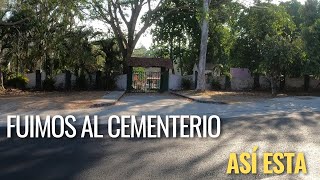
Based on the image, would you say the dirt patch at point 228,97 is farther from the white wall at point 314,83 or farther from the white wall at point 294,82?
the white wall at point 314,83

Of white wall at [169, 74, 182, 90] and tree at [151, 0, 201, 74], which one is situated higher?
tree at [151, 0, 201, 74]

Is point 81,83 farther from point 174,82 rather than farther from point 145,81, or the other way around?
point 174,82

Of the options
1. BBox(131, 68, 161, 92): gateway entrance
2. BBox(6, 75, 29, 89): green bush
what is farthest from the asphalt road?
BBox(131, 68, 161, 92): gateway entrance

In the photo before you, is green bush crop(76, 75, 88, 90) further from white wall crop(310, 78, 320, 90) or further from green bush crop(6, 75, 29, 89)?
white wall crop(310, 78, 320, 90)

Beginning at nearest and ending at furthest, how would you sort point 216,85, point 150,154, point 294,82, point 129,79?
→ 1. point 150,154
2. point 129,79
3. point 294,82
4. point 216,85

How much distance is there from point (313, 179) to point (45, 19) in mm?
25962

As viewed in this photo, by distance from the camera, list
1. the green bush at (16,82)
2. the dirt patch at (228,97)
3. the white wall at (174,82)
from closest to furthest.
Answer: the dirt patch at (228,97) → the green bush at (16,82) → the white wall at (174,82)

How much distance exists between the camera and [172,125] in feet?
35.9

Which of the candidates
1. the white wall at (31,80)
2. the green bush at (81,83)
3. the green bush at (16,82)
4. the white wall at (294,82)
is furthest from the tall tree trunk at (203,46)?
the green bush at (16,82)

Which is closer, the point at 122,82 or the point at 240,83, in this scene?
the point at 122,82

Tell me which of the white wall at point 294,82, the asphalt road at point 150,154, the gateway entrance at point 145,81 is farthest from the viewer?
the gateway entrance at point 145,81

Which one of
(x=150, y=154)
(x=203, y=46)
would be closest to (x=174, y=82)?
(x=203, y=46)

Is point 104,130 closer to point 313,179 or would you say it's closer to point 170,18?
point 313,179

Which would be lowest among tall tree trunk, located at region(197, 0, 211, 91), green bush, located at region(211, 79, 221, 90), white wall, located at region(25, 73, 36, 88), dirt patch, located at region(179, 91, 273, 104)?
dirt patch, located at region(179, 91, 273, 104)
